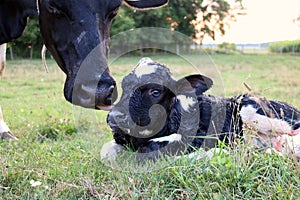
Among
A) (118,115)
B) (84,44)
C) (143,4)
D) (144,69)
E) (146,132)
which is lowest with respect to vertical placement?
(146,132)

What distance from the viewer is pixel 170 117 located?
3.27 metres

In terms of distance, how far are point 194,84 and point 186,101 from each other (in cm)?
15

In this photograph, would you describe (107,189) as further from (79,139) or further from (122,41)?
(79,139)

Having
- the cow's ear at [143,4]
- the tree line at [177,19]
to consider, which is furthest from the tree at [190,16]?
the cow's ear at [143,4]

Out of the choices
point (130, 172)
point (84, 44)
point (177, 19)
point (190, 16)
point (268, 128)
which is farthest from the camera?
point (190, 16)

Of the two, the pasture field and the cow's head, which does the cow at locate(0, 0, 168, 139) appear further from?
the pasture field

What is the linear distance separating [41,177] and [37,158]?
571 millimetres

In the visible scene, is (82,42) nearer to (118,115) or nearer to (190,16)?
(118,115)

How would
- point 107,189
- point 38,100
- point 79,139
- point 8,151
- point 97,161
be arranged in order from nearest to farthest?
point 107,189 → point 97,161 → point 8,151 → point 79,139 → point 38,100

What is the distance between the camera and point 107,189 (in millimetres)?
2461

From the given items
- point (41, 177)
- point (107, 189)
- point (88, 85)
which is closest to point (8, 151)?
point (41, 177)

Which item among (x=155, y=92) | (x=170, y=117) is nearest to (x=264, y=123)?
(x=170, y=117)

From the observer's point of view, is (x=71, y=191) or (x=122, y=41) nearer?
(x=71, y=191)

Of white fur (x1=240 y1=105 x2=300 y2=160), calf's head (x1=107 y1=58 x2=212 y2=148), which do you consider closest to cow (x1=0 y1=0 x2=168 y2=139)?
calf's head (x1=107 y1=58 x2=212 y2=148)
